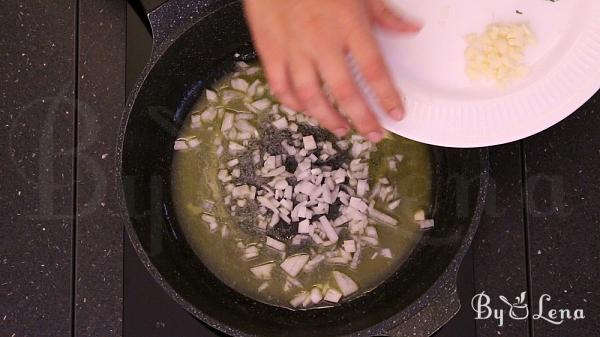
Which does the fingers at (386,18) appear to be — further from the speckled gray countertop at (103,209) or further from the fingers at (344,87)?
the speckled gray countertop at (103,209)

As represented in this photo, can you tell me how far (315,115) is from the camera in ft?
2.42

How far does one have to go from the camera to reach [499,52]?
2.43 ft

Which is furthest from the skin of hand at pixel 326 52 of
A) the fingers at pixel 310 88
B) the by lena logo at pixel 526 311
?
the by lena logo at pixel 526 311

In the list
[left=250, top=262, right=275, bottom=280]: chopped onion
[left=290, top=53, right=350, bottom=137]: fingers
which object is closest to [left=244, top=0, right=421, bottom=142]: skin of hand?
[left=290, top=53, right=350, bottom=137]: fingers

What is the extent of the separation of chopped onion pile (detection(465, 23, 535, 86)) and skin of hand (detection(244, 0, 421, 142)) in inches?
3.1

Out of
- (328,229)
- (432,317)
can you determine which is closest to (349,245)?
(328,229)

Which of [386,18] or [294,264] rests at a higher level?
[386,18]

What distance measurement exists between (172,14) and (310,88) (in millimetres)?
271

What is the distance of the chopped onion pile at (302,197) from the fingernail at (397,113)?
0.19m

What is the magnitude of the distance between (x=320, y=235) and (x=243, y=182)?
0.14m

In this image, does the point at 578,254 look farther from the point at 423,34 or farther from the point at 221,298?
the point at 221,298

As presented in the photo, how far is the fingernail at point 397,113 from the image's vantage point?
0.72 meters

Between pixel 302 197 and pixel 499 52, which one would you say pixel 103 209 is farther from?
pixel 499 52

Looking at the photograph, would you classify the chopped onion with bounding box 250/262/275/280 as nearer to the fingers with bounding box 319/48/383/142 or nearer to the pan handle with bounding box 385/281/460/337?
the pan handle with bounding box 385/281/460/337
